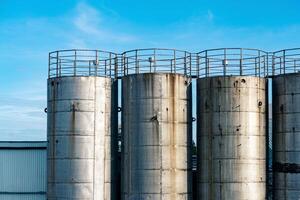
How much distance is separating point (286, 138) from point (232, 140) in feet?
8.95

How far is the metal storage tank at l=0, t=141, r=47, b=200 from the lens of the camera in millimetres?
30391

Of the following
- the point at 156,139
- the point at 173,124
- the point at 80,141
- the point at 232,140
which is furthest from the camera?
the point at 80,141

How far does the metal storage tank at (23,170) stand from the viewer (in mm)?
30391

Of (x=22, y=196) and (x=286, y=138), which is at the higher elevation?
(x=286, y=138)

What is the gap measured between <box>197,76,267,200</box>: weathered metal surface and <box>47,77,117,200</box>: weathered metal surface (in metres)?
4.73

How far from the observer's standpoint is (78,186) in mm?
26562

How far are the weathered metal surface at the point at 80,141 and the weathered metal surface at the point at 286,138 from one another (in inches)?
324

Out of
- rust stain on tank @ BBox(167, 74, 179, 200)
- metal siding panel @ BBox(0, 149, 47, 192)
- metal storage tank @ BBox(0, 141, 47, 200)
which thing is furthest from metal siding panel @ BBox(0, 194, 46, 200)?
rust stain on tank @ BBox(167, 74, 179, 200)

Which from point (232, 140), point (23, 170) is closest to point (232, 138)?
point (232, 140)

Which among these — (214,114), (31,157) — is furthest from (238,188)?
(31,157)

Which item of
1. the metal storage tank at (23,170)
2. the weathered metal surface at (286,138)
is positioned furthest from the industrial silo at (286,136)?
the metal storage tank at (23,170)

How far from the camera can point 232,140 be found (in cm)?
2609

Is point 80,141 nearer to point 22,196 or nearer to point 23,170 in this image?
point 23,170

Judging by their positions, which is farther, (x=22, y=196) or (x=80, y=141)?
(x=22, y=196)
